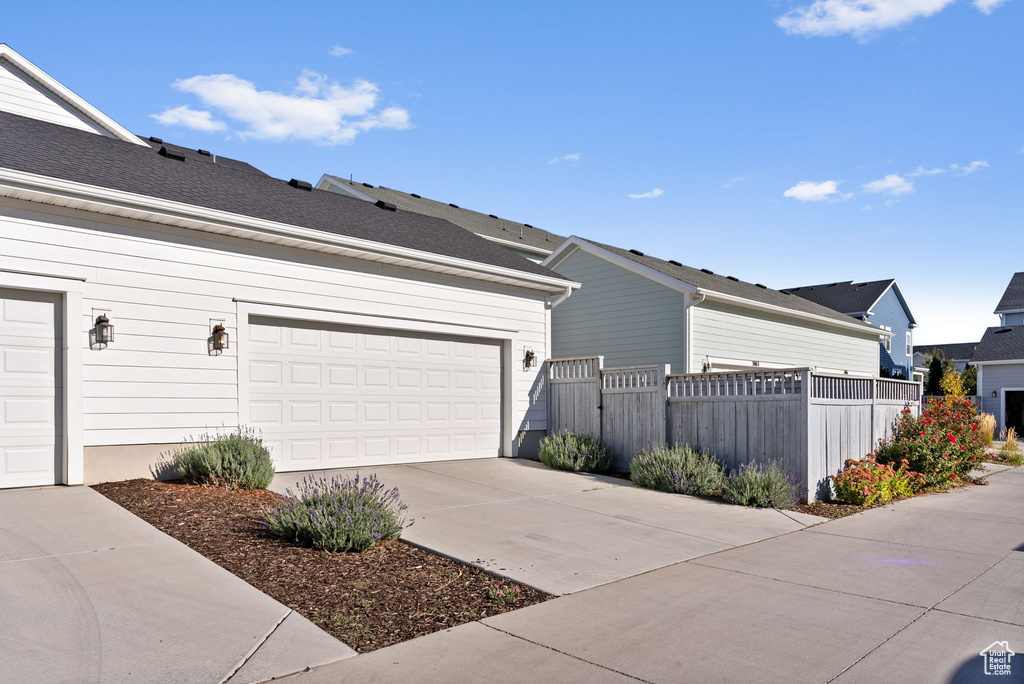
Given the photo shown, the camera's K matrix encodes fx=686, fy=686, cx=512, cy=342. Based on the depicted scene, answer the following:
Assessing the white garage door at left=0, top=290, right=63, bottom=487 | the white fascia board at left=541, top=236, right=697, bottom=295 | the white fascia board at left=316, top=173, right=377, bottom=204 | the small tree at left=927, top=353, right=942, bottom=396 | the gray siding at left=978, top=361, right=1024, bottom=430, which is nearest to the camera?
the white garage door at left=0, top=290, right=63, bottom=487

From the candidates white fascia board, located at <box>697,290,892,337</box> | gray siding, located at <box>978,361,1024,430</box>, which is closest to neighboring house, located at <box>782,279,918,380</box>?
gray siding, located at <box>978,361,1024,430</box>

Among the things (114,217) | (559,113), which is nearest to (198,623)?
(114,217)

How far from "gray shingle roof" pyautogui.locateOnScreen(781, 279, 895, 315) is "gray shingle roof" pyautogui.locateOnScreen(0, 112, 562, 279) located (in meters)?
25.8

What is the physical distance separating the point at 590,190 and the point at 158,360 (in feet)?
35.2

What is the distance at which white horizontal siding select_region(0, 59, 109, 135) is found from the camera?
12922 mm

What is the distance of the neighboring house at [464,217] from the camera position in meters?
21.1

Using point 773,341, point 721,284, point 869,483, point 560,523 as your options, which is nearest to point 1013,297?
point 773,341

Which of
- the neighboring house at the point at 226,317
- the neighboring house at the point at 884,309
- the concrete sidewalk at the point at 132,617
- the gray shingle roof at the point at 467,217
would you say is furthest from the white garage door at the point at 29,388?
the neighboring house at the point at 884,309

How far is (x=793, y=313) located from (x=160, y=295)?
15.7 metres

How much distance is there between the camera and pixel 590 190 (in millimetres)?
16375

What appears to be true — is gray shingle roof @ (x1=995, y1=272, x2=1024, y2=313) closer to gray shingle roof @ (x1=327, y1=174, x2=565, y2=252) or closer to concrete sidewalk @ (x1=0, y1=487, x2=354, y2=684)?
gray shingle roof @ (x1=327, y1=174, x2=565, y2=252)

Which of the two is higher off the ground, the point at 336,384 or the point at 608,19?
the point at 608,19

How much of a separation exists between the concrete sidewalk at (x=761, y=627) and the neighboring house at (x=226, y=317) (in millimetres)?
5910

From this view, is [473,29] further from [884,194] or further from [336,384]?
[884,194]
